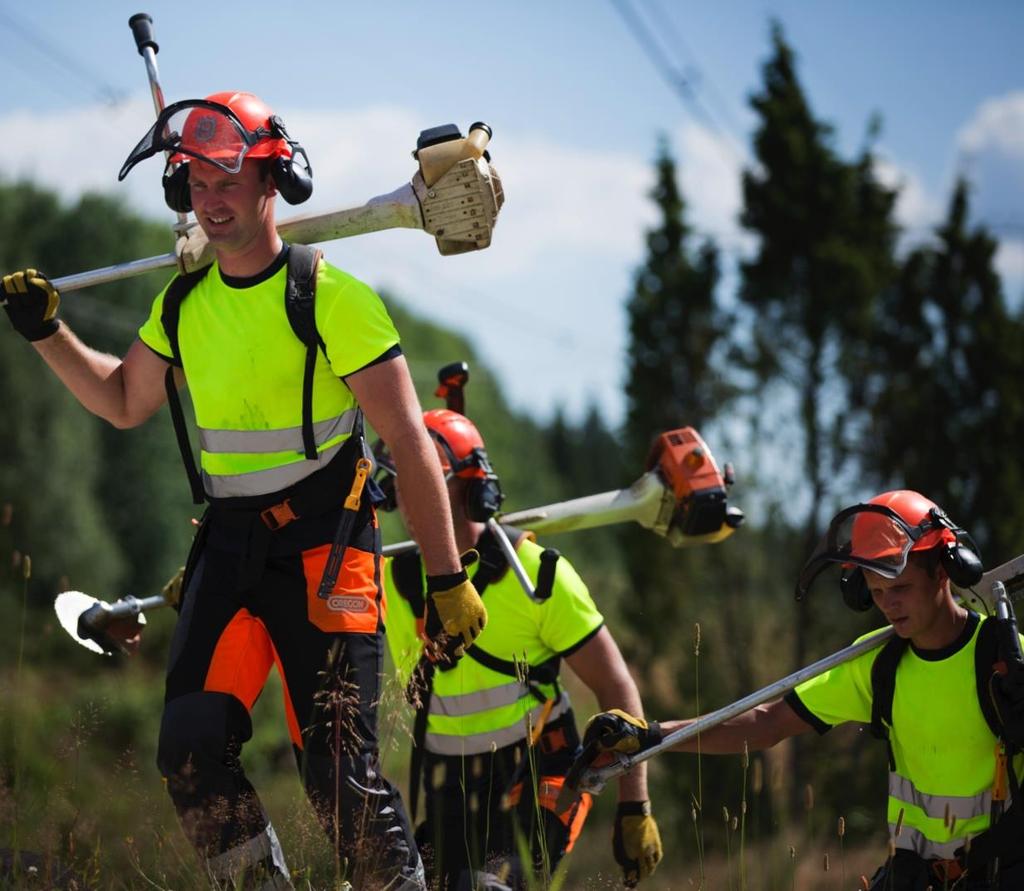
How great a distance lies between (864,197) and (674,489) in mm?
15268

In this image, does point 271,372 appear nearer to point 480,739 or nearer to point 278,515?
point 278,515

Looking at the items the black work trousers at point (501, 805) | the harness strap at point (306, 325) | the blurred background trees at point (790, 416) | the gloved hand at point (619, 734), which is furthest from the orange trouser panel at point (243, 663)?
the blurred background trees at point (790, 416)

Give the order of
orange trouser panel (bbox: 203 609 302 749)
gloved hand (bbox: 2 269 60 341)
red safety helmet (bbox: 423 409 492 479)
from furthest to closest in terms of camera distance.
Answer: red safety helmet (bbox: 423 409 492 479) → gloved hand (bbox: 2 269 60 341) → orange trouser panel (bbox: 203 609 302 749)

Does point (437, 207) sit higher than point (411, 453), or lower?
higher

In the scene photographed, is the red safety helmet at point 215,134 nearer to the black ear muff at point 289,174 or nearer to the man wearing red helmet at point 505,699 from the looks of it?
the black ear muff at point 289,174

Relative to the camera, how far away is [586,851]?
17.5 meters

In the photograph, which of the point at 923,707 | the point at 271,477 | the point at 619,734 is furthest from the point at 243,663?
the point at 923,707

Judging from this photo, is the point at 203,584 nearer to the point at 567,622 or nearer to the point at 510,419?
the point at 567,622

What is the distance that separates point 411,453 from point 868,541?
1320 mm

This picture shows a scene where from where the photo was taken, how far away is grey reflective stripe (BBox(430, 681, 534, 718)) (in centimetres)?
511

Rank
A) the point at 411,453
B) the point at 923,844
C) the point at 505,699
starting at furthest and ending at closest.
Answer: the point at 505,699, the point at 923,844, the point at 411,453


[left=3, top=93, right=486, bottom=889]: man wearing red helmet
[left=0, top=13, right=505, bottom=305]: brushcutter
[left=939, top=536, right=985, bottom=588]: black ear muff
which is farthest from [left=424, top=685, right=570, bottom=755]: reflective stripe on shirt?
[left=0, top=13, right=505, bottom=305]: brushcutter

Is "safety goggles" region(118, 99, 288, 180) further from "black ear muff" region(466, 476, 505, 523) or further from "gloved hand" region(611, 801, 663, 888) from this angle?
"gloved hand" region(611, 801, 663, 888)

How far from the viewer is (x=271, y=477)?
3910 millimetres
